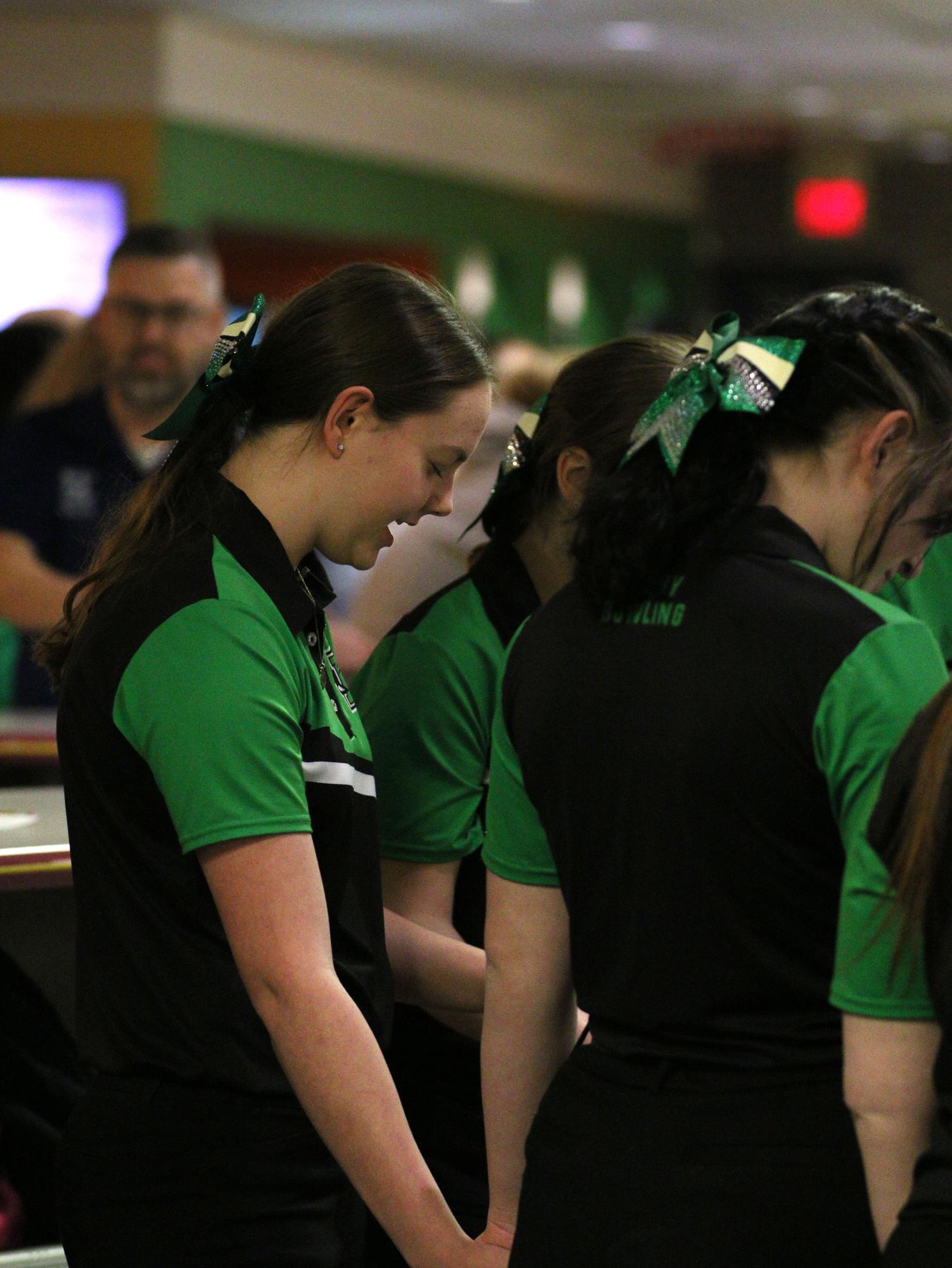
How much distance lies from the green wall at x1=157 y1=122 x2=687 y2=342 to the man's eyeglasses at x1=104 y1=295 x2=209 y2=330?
419cm

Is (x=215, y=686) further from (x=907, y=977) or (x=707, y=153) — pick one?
(x=707, y=153)

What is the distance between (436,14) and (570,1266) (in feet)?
23.7

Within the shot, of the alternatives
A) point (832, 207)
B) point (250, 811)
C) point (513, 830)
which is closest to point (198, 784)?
point (250, 811)

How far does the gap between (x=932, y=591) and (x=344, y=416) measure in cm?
77

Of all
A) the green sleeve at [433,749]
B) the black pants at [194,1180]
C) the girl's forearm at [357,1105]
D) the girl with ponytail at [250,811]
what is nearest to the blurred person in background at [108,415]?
the green sleeve at [433,749]

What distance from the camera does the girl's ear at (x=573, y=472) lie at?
1.84 metres

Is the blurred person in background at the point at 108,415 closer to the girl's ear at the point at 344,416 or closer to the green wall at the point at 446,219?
the girl's ear at the point at 344,416

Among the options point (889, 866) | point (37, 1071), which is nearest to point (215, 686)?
point (889, 866)

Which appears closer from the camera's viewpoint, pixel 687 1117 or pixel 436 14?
pixel 687 1117

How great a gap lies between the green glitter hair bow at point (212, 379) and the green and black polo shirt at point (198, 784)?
0.25 feet

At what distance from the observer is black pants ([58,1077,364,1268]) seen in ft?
4.94

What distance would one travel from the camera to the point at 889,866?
1171 millimetres

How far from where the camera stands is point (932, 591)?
6.50ft

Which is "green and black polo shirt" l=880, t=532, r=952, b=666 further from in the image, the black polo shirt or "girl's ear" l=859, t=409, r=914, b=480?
the black polo shirt
